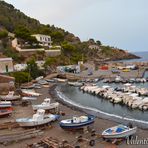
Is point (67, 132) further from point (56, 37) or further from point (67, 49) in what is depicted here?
point (56, 37)

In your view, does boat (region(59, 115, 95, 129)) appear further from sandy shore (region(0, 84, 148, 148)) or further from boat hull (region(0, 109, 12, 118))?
boat hull (region(0, 109, 12, 118))

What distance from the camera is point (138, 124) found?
2916 centimetres

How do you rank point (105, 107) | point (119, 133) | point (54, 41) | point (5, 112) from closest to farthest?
point (119, 133)
point (5, 112)
point (105, 107)
point (54, 41)

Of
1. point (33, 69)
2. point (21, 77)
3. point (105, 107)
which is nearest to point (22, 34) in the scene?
point (33, 69)

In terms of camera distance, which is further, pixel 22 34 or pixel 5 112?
pixel 22 34

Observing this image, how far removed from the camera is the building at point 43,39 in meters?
93.4

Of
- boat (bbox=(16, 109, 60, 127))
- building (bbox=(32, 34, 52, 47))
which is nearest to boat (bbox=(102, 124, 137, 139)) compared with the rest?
boat (bbox=(16, 109, 60, 127))

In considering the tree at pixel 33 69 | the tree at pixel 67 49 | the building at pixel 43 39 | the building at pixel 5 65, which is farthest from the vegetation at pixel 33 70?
the building at pixel 43 39

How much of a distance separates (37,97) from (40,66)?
91.6 feet

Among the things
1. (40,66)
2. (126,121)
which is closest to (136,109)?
(126,121)

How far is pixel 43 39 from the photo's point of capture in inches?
3755

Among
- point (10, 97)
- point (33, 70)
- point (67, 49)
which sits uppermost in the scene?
point (67, 49)

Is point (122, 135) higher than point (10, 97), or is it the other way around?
point (10, 97)

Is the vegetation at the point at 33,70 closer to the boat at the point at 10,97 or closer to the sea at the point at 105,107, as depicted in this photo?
the sea at the point at 105,107
